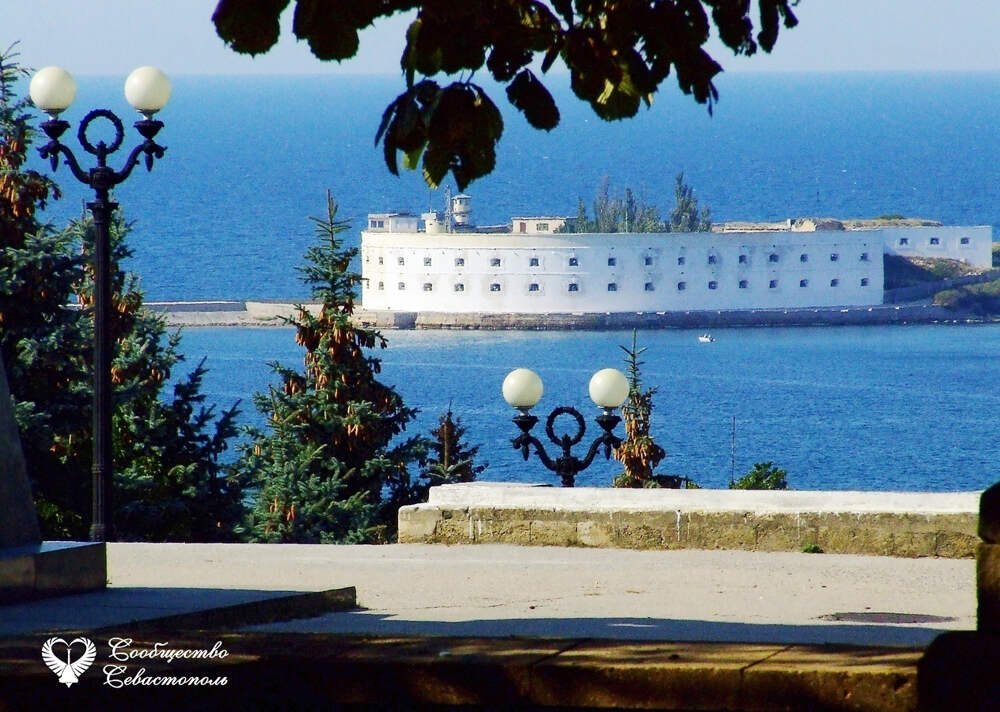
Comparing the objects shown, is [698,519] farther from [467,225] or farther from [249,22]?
[467,225]

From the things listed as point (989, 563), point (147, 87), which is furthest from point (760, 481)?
point (989, 563)

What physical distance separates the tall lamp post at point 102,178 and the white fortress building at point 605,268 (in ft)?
246

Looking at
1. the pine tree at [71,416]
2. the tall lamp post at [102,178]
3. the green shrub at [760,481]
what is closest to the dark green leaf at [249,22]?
the tall lamp post at [102,178]

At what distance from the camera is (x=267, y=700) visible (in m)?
3.34

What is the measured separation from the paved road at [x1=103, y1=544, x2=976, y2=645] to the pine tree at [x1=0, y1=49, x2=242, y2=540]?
17.3 ft

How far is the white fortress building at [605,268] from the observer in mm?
86312

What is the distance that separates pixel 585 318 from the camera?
3425 inches

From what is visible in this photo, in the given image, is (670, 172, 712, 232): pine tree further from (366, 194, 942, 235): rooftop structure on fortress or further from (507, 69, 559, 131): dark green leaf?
(507, 69, 559, 131): dark green leaf

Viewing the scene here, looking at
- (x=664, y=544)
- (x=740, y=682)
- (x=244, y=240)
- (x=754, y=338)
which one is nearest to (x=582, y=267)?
(x=754, y=338)

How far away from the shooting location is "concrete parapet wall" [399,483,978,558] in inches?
317

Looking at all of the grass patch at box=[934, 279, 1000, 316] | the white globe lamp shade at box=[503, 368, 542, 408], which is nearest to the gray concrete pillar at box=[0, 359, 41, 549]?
the white globe lamp shade at box=[503, 368, 542, 408]

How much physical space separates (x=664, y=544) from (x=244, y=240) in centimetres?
11379

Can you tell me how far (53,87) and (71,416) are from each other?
16.6ft

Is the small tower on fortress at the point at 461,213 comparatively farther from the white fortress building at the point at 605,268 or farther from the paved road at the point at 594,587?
the paved road at the point at 594,587
